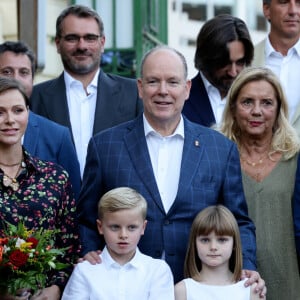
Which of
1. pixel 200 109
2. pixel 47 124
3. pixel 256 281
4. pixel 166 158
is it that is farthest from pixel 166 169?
pixel 200 109

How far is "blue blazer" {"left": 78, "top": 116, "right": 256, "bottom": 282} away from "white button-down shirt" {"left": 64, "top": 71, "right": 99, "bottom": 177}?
1.01m

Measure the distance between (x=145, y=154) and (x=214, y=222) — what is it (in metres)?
0.57

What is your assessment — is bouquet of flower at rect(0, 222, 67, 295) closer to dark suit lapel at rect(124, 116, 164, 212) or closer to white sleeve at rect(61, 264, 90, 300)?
white sleeve at rect(61, 264, 90, 300)

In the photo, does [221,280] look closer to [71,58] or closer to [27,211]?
[27,211]

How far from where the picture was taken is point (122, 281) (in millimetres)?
6328

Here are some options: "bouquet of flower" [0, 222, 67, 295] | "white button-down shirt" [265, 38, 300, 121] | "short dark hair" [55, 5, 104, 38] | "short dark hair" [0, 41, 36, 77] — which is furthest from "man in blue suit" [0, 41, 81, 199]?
"white button-down shirt" [265, 38, 300, 121]

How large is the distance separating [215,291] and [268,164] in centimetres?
101

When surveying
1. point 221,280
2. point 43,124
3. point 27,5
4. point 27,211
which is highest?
point 27,5

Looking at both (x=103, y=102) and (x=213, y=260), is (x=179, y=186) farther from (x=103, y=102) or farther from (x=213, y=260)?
(x=103, y=102)

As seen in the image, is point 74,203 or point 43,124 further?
point 43,124

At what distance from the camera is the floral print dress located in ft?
20.9

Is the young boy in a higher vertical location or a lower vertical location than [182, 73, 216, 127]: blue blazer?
lower

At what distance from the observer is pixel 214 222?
254 inches

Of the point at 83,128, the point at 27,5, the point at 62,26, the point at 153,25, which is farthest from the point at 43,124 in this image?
the point at 153,25
